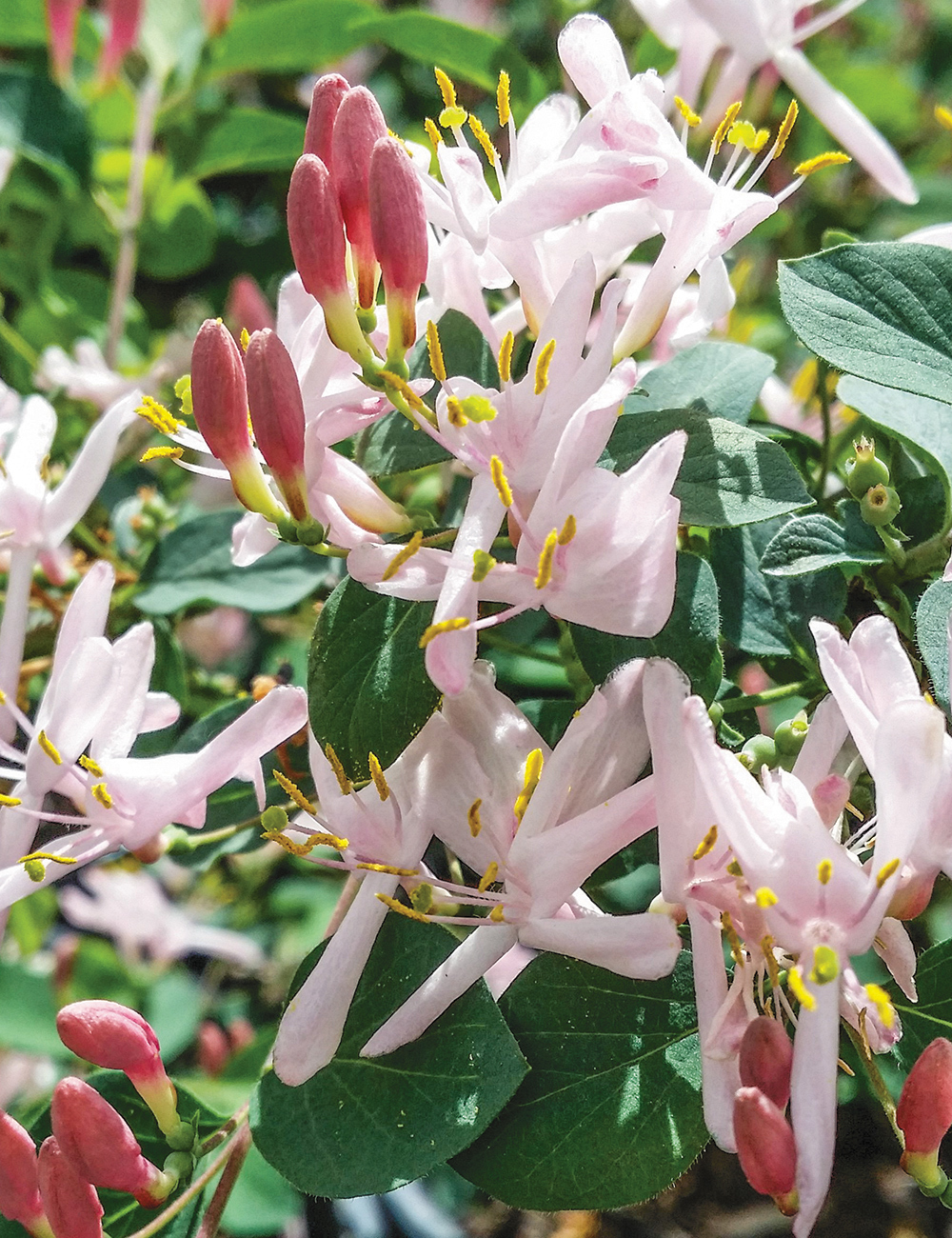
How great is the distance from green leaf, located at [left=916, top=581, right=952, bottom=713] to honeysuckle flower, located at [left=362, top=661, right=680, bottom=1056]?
0.12 m

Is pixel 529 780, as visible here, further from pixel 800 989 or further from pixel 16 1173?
pixel 16 1173

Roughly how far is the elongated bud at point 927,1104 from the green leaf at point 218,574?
0.48 meters

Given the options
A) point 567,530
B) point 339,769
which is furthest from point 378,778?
point 567,530

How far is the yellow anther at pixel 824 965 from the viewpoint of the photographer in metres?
0.43

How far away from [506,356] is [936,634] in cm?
21

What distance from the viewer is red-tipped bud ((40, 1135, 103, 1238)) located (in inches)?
21.2

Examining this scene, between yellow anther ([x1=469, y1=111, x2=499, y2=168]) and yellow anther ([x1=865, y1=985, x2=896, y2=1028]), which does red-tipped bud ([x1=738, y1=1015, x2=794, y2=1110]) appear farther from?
yellow anther ([x1=469, y1=111, x2=499, y2=168])

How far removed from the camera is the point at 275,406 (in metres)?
0.50

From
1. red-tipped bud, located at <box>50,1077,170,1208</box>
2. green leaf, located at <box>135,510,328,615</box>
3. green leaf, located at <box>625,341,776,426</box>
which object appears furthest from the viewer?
green leaf, located at <box>135,510,328,615</box>

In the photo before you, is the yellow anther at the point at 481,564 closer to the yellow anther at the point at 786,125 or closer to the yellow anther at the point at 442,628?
the yellow anther at the point at 442,628

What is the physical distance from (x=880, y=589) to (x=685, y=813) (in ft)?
0.75

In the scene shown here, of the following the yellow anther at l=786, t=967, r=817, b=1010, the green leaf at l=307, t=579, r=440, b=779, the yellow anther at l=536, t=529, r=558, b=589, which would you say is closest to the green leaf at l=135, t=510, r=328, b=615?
the green leaf at l=307, t=579, r=440, b=779

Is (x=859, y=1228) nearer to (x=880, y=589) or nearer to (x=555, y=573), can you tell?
(x=880, y=589)

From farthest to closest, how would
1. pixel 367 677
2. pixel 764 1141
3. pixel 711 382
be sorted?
pixel 711 382 → pixel 367 677 → pixel 764 1141
